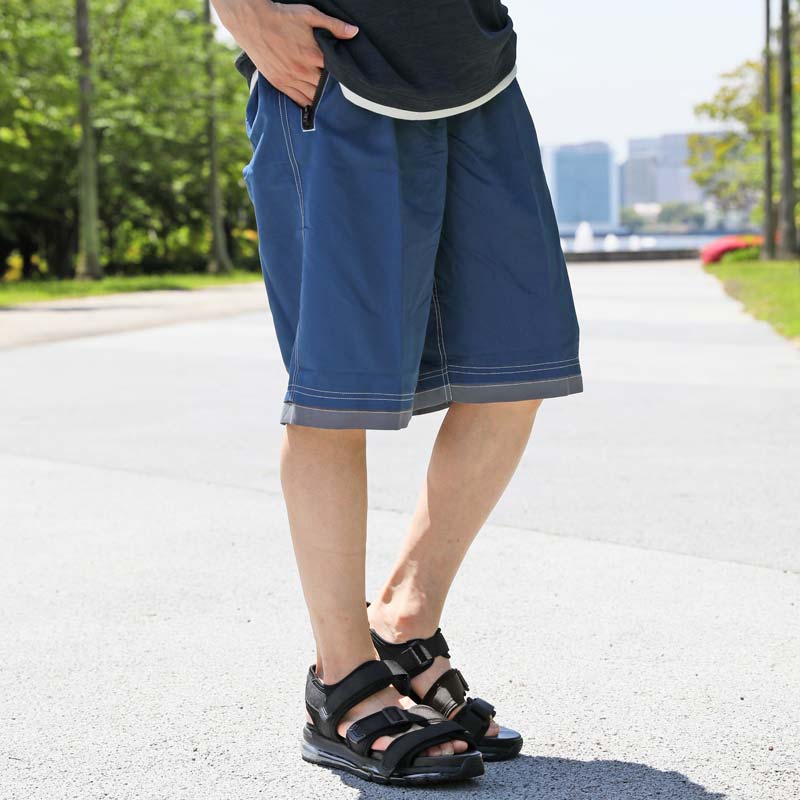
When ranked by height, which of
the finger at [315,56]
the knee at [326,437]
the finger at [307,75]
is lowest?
the knee at [326,437]

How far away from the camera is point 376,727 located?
1984 mm

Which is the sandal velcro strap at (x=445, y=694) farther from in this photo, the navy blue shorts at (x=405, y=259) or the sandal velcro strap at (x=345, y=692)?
the navy blue shorts at (x=405, y=259)

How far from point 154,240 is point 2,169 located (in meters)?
10.1

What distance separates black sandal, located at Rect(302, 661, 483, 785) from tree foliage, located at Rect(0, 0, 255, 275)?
2370cm

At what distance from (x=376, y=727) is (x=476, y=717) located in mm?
180

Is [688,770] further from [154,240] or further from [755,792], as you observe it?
[154,240]

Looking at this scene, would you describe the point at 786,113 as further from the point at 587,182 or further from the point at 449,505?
the point at 587,182

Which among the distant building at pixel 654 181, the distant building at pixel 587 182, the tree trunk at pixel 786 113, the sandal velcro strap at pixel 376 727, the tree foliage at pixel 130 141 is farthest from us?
the distant building at pixel 654 181

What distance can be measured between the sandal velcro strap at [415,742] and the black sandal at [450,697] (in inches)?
2.4

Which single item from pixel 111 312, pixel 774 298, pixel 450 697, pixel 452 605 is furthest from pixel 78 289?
pixel 450 697

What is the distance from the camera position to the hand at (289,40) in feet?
6.29

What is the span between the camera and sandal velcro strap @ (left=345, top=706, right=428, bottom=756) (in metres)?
1.98

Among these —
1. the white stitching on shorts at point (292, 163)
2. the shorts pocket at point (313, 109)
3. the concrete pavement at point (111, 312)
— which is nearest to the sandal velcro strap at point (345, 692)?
the white stitching on shorts at point (292, 163)

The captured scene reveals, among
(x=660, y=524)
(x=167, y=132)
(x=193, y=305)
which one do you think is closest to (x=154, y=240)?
(x=167, y=132)
